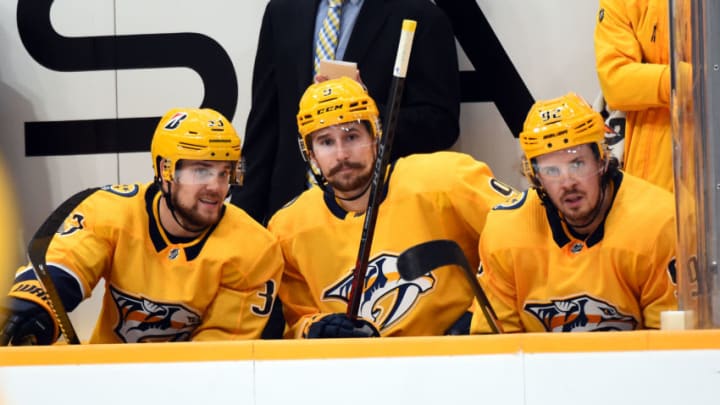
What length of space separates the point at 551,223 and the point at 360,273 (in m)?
0.49

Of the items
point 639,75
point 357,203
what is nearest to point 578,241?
point 639,75

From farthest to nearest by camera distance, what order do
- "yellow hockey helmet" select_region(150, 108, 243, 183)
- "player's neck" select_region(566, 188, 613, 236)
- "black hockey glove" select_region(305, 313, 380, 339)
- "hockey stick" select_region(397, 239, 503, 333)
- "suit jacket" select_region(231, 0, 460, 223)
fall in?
"suit jacket" select_region(231, 0, 460, 223), "yellow hockey helmet" select_region(150, 108, 243, 183), "player's neck" select_region(566, 188, 613, 236), "black hockey glove" select_region(305, 313, 380, 339), "hockey stick" select_region(397, 239, 503, 333)

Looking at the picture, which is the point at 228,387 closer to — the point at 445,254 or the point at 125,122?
the point at 445,254

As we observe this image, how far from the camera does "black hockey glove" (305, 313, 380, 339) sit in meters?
2.41

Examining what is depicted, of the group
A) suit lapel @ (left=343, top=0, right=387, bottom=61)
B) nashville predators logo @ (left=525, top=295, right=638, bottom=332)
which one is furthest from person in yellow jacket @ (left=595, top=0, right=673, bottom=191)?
suit lapel @ (left=343, top=0, right=387, bottom=61)

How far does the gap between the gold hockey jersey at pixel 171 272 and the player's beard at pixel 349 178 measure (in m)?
0.21

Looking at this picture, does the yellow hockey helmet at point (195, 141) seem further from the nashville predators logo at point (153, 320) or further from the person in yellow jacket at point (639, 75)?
the person in yellow jacket at point (639, 75)

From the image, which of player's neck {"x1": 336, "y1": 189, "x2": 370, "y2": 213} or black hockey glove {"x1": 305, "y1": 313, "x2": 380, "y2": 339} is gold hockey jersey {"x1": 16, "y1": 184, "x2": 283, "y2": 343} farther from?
black hockey glove {"x1": 305, "y1": 313, "x2": 380, "y2": 339}

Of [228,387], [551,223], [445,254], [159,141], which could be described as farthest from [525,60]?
[228,387]

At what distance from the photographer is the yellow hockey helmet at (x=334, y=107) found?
2885 mm

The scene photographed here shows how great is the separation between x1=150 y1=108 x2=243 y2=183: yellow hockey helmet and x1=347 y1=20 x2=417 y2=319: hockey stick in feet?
1.34

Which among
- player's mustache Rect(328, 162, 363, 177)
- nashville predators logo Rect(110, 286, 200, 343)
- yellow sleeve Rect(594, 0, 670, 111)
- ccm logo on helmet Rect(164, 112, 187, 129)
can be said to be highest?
yellow sleeve Rect(594, 0, 670, 111)

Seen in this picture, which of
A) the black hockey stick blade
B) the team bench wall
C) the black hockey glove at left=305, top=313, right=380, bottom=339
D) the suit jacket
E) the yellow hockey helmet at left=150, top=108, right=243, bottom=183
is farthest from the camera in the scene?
the suit jacket

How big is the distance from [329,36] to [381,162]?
0.84 metres
